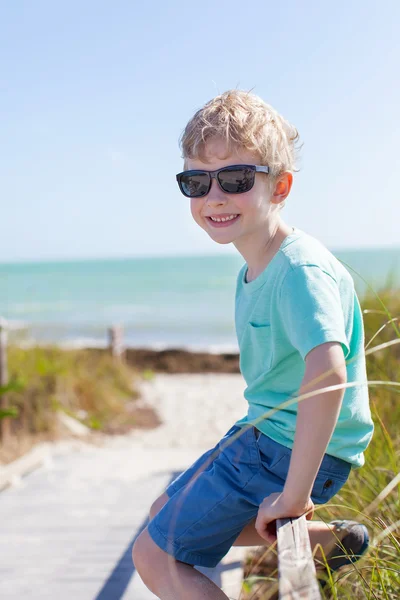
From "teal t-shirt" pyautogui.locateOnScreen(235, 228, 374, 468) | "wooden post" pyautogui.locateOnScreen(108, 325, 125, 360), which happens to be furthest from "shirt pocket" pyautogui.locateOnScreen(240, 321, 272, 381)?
"wooden post" pyautogui.locateOnScreen(108, 325, 125, 360)

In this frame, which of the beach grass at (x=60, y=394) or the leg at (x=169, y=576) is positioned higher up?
the leg at (x=169, y=576)

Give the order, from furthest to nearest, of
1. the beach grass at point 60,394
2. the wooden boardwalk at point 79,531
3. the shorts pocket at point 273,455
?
the beach grass at point 60,394
the wooden boardwalk at point 79,531
the shorts pocket at point 273,455

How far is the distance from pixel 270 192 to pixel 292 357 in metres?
0.49

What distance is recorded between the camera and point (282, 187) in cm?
196

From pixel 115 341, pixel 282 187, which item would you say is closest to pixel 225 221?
pixel 282 187

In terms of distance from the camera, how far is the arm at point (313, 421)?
151 centimetres

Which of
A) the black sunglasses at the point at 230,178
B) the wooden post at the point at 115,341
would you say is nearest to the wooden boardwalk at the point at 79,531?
the black sunglasses at the point at 230,178

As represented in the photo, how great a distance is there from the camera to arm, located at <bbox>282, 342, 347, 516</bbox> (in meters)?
1.51

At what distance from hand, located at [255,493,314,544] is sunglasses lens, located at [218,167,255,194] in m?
0.82

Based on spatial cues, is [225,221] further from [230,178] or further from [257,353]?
[257,353]

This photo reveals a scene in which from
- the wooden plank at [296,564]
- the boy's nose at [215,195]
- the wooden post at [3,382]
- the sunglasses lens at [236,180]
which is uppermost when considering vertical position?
the sunglasses lens at [236,180]

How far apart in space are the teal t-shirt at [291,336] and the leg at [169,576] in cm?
42

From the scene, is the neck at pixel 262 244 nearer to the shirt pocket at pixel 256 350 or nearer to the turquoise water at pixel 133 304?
the shirt pocket at pixel 256 350

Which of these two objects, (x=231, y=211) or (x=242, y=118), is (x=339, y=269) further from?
(x=242, y=118)
